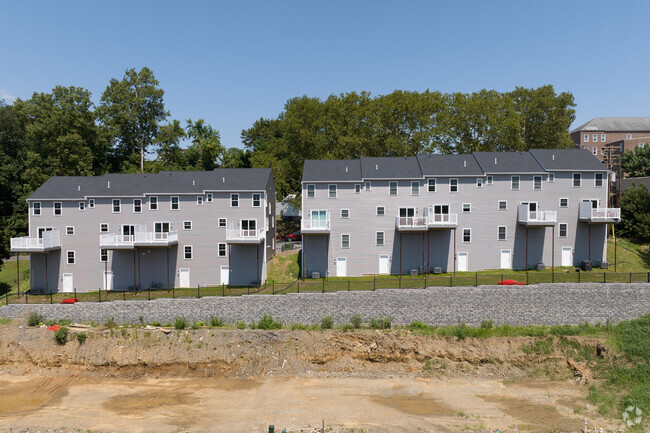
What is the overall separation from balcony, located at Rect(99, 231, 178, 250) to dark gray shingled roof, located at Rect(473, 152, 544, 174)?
98.6 feet

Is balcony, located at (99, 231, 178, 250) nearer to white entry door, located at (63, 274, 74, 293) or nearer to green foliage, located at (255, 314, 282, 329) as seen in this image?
white entry door, located at (63, 274, 74, 293)

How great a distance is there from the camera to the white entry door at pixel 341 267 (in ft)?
124

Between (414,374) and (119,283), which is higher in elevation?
(119,283)

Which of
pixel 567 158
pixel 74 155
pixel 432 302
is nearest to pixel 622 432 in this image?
pixel 432 302

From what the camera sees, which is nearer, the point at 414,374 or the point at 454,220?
the point at 414,374

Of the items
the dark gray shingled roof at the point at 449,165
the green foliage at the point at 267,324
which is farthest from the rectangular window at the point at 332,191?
the green foliage at the point at 267,324

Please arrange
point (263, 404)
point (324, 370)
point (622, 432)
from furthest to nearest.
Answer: point (324, 370)
point (263, 404)
point (622, 432)

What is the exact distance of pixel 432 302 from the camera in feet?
94.2

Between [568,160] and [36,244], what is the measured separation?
49690 millimetres

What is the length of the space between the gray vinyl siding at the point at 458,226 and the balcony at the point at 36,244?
2317cm

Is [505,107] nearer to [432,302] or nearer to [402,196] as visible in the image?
[402,196]

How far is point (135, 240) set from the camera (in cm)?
3591

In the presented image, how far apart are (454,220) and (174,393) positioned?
25.9 m

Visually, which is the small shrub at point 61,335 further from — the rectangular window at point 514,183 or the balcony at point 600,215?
the balcony at point 600,215
